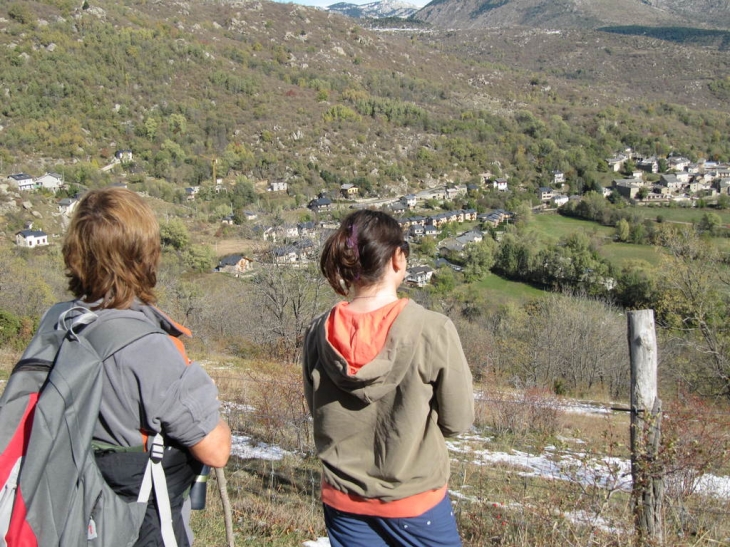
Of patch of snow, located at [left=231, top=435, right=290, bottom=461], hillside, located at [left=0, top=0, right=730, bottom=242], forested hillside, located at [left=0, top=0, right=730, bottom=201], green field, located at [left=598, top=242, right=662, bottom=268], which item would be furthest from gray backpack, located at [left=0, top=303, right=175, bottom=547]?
forested hillside, located at [left=0, top=0, right=730, bottom=201]

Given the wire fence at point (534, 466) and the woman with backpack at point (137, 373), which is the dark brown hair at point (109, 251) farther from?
the wire fence at point (534, 466)

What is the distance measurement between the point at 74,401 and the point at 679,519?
122 inches

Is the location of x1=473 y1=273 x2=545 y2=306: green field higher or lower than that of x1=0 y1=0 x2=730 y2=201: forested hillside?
lower

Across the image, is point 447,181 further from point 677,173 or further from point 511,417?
point 511,417

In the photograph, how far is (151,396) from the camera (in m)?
1.21

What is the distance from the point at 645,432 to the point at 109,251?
2.52m

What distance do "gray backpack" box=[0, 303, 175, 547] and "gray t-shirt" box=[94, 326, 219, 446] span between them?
0.14 feet

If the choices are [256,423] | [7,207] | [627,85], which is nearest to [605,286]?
[256,423]

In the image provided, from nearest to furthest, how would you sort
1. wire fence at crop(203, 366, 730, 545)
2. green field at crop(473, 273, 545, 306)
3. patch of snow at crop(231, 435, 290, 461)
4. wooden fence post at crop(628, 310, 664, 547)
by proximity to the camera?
1. wooden fence post at crop(628, 310, 664, 547)
2. wire fence at crop(203, 366, 730, 545)
3. patch of snow at crop(231, 435, 290, 461)
4. green field at crop(473, 273, 545, 306)

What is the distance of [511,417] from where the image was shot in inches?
298

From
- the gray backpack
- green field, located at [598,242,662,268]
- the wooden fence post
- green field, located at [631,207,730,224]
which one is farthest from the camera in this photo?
green field, located at [631,207,730,224]

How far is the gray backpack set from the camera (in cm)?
109

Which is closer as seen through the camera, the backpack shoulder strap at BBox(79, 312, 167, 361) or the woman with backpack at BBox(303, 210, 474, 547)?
the backpack shoulder strap at BBox(79, 312, 167, 361)

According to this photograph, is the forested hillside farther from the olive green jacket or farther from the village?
the olive green jacket
